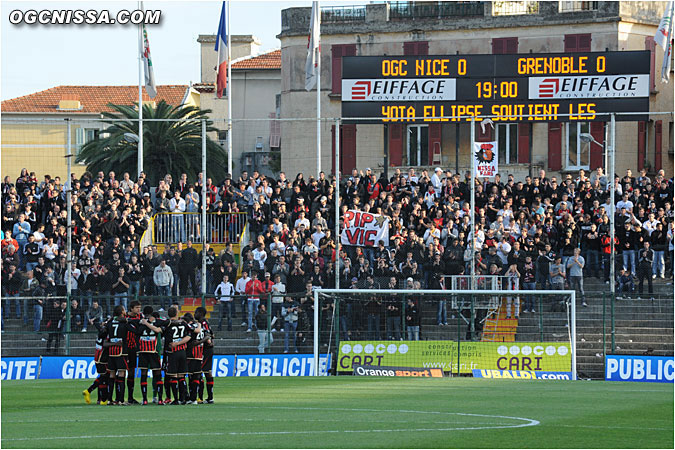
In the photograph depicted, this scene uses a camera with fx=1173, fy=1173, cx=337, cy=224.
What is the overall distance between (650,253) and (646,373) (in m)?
3.60

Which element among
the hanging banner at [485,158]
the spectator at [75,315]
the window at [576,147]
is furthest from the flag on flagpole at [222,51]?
the window at [576,147]

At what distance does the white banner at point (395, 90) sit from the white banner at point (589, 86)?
8.87 ft

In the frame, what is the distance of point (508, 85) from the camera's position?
34781mm

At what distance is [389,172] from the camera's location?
160 ft

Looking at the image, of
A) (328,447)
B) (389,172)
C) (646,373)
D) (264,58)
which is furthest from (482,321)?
(264,58)

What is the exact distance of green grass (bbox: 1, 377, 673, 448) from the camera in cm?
1371

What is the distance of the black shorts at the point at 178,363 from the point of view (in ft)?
61.0

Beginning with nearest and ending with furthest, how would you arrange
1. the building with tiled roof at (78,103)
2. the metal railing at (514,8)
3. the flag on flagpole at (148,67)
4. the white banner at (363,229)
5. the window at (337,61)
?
the white banner at (363,229) → the flag on flagpole at (148,67) → the metal railing at (514,8) → the window at (337,61) → the building with tiled roof at (78,103)

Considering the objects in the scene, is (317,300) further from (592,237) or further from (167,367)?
(167,367)

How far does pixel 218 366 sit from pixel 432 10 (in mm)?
27573

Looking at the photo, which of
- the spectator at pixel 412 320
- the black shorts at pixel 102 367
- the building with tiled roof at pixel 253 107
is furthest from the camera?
the building with tiled roof at pixel 253 107

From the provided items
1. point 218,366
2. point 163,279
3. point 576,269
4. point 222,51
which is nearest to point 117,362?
point 218,366

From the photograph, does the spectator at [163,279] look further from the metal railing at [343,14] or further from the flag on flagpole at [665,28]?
the metal railing at [343,14]

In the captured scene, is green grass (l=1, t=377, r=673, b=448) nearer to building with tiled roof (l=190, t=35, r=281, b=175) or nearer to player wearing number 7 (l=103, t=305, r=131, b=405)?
player wearing number 7 (l=103, t=305, r=131, b=405)
